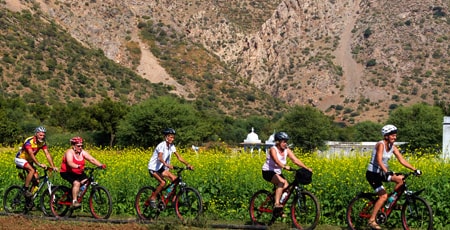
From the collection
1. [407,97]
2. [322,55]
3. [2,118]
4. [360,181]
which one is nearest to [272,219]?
[360,181]

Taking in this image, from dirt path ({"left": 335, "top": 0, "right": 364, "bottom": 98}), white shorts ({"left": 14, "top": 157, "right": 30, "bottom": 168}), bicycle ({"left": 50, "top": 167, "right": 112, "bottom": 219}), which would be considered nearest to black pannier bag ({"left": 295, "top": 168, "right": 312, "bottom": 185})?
bicycle ({"left": 50, "top": 167, "right": 112, "bottom": 219})

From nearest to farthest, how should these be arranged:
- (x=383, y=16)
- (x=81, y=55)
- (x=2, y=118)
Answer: (x=2, y=118) < (x=81, y=55) < (x=383, y=16)

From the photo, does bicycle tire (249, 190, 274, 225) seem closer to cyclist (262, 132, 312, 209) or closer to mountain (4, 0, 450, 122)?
cyclist (262, 132, 312, 209)

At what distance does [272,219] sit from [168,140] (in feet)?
9.72

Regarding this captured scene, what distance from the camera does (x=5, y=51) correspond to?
286 feet

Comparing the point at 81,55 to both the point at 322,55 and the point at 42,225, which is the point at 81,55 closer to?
the point at 322,55

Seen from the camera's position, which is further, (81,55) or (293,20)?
(293,20)

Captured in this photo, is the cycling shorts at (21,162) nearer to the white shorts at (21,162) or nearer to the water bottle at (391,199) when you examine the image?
the white shorts at (21,162)

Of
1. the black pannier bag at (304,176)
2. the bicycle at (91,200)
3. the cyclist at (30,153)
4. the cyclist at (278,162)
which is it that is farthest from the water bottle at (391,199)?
the cyclist at (30,153)

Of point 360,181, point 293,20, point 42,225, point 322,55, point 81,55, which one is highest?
point 293,20

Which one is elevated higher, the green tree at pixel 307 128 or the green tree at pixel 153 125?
the green tree at pixel 307 128

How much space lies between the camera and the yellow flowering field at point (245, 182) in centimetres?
1473

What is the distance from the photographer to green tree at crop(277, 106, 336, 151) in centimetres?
7338

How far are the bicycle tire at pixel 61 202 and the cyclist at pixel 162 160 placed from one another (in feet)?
6.92
